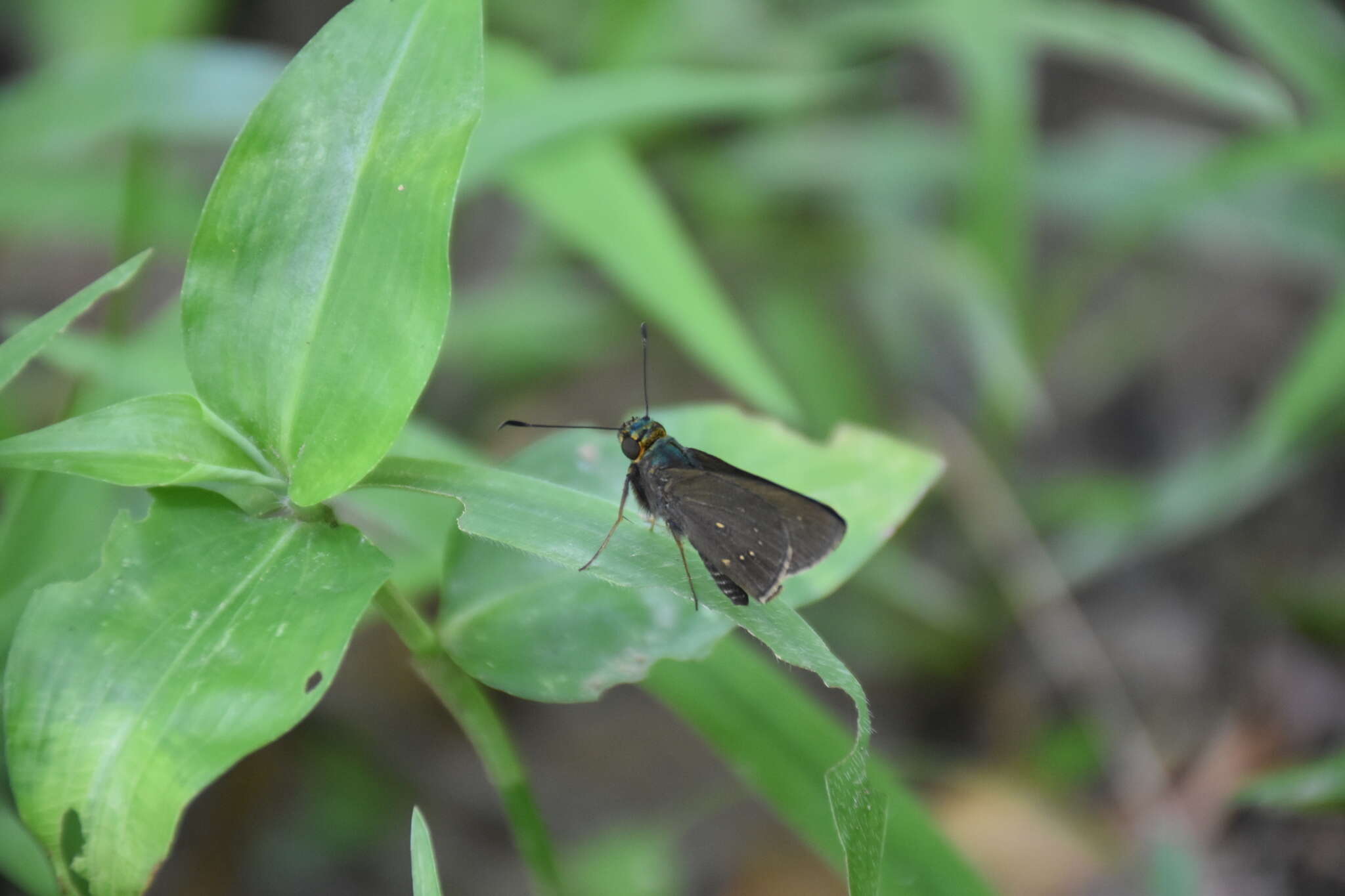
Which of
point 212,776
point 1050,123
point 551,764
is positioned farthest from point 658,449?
point 1050,123

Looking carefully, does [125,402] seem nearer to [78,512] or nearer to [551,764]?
[78,512]

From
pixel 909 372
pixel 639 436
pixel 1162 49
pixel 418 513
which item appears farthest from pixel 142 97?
pixel 1162 49

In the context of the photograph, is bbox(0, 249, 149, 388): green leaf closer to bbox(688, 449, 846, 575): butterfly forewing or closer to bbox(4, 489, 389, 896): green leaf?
bbox(4, 489, 389, 896): green leaf

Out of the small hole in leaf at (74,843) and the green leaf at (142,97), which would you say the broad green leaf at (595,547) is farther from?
the green leaf at (142,97)

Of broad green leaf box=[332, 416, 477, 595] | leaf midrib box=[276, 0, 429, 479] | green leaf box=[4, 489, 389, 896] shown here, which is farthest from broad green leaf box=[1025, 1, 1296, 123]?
green leaf box=[4, 489, 389, 896]

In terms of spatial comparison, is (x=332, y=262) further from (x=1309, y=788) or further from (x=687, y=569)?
(x=1309, y=788)

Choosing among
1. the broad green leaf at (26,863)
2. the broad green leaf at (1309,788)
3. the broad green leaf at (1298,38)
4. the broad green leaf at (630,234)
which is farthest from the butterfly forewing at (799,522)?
the broad green leaf at (1298,38)
